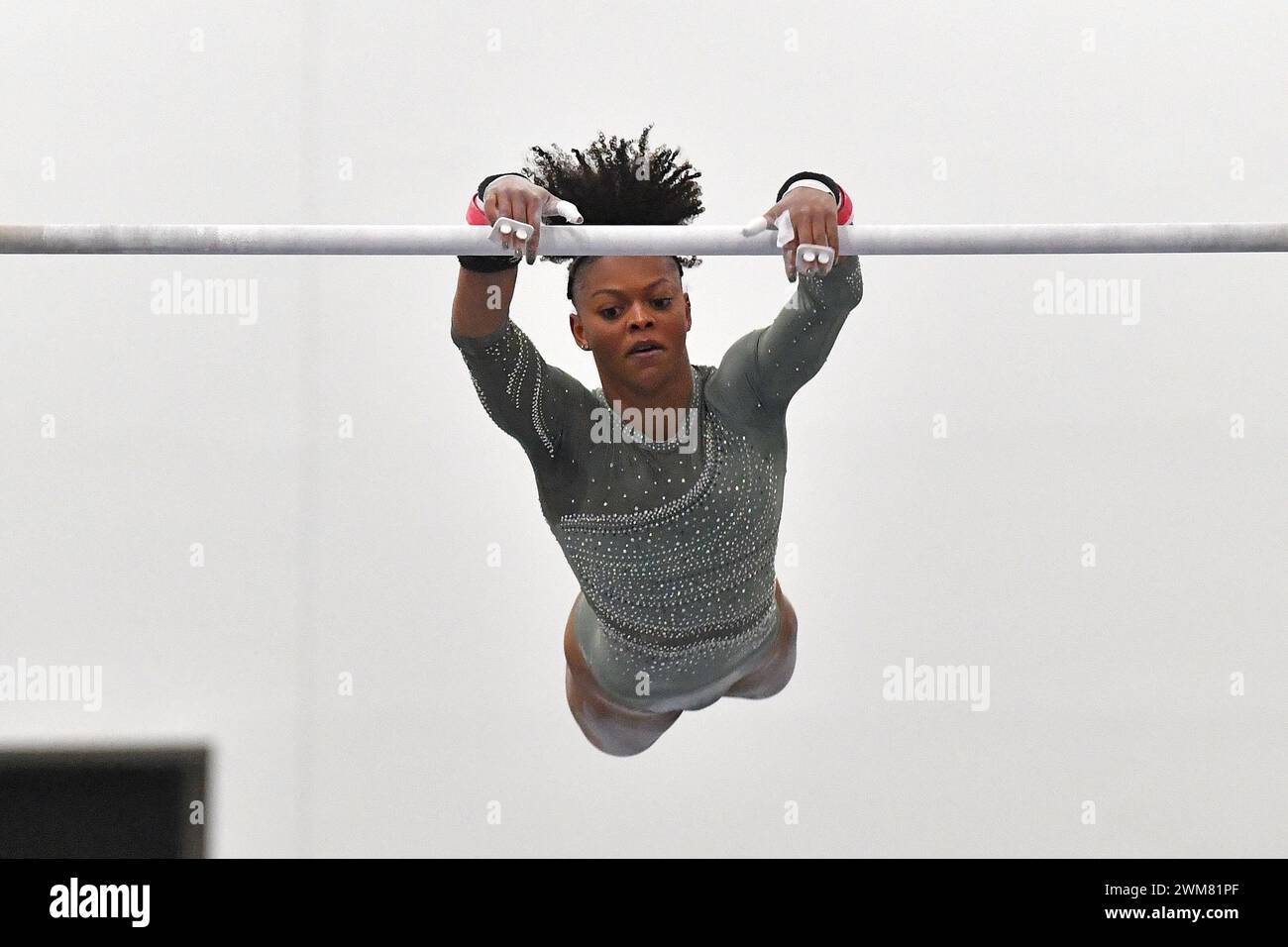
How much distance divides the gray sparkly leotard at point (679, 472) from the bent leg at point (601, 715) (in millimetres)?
148

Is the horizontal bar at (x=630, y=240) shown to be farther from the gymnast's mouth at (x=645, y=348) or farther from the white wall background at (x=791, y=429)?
the white wall background at (x=791, y=429)

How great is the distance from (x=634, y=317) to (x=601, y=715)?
21.1 inches

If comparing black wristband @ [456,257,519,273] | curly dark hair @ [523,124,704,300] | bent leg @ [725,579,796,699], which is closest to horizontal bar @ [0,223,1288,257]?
black wristband @ [456,257,519,273]

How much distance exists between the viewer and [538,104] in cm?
175

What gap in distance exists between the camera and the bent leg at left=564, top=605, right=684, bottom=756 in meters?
1.37

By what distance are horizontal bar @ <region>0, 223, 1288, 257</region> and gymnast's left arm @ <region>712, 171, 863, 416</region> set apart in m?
0.03

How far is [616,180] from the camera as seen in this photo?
3.90 feet

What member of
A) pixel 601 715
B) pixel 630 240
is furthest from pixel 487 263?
pixel 601 715

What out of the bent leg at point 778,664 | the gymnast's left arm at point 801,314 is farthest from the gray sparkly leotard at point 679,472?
the bent leg at point 778,664

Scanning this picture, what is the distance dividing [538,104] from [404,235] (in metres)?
0.84

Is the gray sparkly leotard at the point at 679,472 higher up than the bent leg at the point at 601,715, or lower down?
higher up

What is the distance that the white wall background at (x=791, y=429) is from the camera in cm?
172
